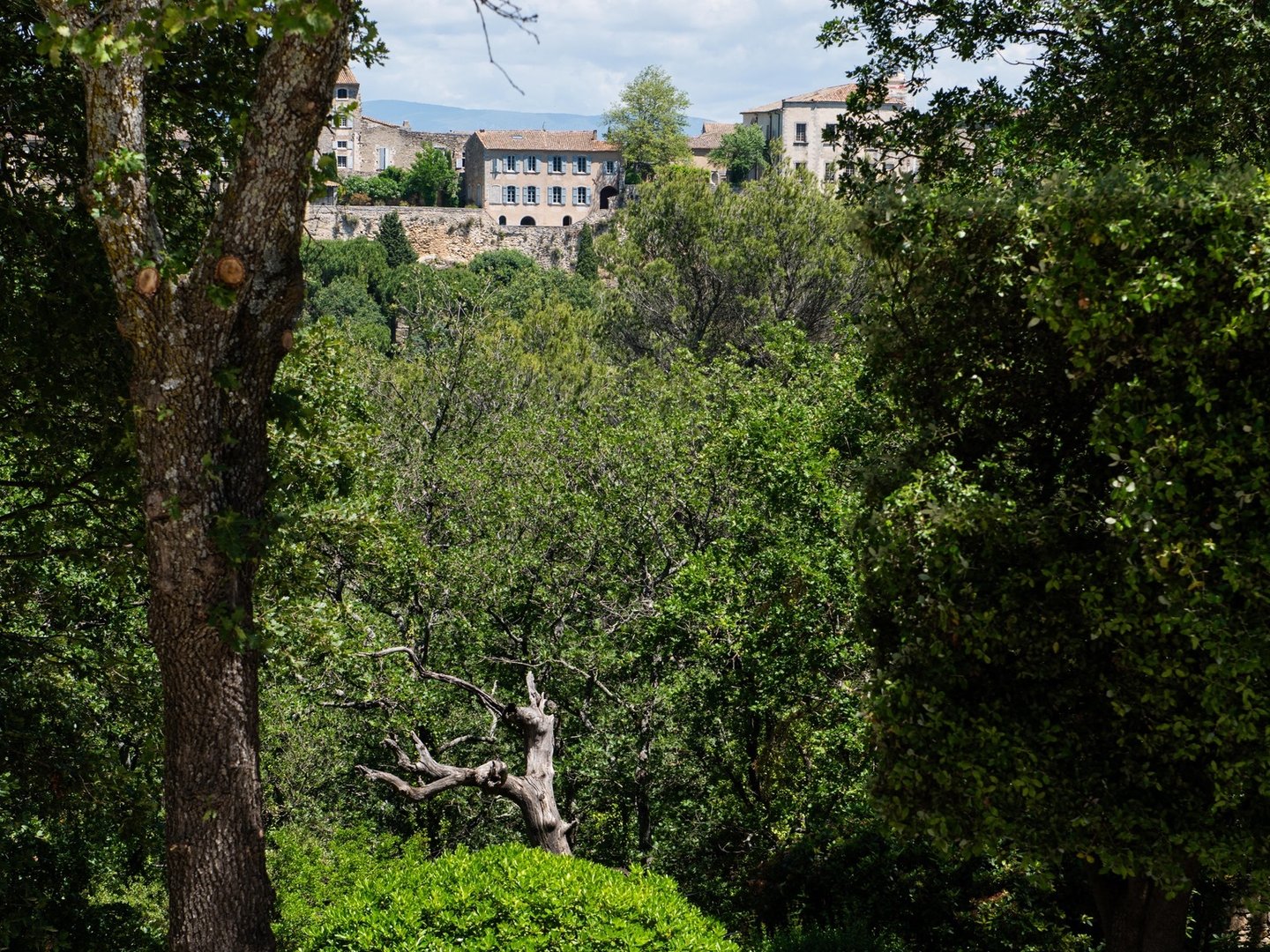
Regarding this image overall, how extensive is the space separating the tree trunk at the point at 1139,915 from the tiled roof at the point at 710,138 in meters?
82.9

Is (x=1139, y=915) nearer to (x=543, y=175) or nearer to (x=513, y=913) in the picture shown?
(x=513, y=913)

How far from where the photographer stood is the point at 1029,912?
9.56 meters

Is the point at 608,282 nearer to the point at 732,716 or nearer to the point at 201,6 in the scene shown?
the point at 732,716

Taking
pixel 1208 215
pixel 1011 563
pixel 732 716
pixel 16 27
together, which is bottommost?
pixel 732 716

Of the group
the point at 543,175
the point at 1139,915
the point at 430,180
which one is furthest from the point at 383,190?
the point at 1139,915

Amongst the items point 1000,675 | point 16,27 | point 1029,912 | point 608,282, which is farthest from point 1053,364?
point 608,282

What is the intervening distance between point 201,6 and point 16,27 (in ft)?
10.9

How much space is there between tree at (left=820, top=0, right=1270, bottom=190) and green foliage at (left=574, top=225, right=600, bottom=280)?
54488mm

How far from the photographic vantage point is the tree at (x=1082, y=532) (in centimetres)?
528

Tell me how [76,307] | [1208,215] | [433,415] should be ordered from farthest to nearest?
[433,415] < [76,307] < [1208,215]

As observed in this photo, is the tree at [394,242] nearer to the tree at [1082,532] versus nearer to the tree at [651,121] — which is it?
the tree at [651,121]

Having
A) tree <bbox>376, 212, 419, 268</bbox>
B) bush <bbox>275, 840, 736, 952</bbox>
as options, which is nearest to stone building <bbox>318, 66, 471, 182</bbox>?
tree <bbox>376, 212, 419, 268</bbox>

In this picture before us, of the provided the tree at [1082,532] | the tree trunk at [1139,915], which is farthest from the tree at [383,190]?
the tree trunk at [1139,915]

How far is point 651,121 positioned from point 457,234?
647 inches
